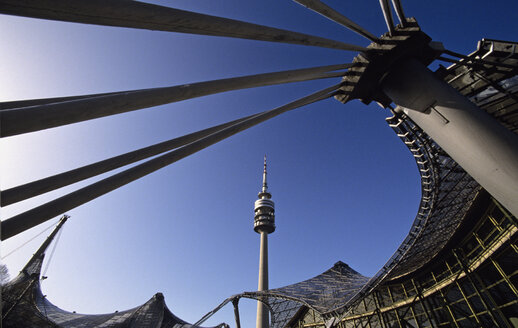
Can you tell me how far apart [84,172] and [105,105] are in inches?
57.1

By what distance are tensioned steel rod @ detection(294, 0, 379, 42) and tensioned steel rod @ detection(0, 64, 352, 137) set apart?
1223mm

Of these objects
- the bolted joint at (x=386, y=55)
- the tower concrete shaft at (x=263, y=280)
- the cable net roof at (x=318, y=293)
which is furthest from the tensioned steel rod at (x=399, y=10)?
the tower concrete shaft at (x=263, y=280)

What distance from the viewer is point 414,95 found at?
573cm

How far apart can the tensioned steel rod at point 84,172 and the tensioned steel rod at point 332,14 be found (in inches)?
119

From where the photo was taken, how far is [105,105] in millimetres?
2811

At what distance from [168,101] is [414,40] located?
5817 millimetres

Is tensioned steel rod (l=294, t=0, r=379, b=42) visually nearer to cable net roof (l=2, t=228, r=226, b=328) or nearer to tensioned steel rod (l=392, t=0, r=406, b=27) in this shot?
tensioned steel rod (l=392, t=0, r=406, b=27)

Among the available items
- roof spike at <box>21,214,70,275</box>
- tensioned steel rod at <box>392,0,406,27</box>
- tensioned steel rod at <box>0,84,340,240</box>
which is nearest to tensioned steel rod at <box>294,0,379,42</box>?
tensioned steel rod at <box>392,0,406,27</box>

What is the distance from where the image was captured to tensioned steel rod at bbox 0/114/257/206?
3.12 meters

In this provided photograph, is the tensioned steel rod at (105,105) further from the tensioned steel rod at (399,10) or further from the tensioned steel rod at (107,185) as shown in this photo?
the tensioned steel rod at (399,10)

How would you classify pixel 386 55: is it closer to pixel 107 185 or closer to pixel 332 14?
pixel 332 14

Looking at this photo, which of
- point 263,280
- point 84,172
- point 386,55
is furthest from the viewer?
point 263,280

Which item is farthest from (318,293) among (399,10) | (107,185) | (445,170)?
(107,185)

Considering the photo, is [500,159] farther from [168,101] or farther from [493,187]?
[168,101]
